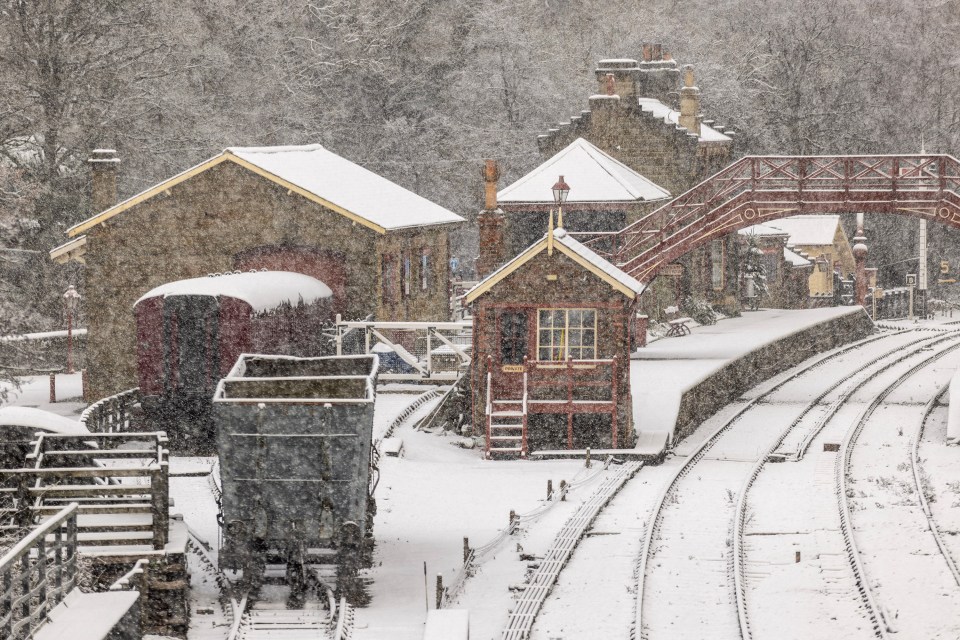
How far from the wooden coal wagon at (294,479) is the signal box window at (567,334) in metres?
9.90

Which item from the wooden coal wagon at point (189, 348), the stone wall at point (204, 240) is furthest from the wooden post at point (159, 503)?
the stone wall at point (204, 240)

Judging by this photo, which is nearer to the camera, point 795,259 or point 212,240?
point 212,240

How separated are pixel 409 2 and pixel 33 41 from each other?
765 inches

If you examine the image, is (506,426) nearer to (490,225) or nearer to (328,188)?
(490,225)

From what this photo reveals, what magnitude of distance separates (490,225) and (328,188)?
21.5ft

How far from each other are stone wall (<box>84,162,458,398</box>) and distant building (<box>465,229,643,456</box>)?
267 inches

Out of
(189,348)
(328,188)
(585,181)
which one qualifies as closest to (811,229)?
(585,181)

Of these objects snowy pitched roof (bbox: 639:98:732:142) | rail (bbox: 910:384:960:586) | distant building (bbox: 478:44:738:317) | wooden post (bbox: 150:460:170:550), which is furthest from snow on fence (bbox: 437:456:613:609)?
snowy pitched roof (bbox: 639:98:732:142)

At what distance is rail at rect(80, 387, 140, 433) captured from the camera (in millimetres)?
22953

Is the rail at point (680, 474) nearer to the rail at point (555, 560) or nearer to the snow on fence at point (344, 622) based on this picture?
the rail at point (555, 560)

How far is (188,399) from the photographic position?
24.8m

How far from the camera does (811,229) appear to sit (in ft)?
196

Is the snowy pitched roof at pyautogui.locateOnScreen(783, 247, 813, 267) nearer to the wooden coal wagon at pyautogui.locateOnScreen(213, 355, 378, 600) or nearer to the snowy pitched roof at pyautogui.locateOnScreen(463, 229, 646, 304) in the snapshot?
the snowy pitched roof at pyautogui.locateOnScreen(463, 229, 646, 304)

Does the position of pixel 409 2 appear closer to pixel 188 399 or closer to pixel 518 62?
pixel 518 62
